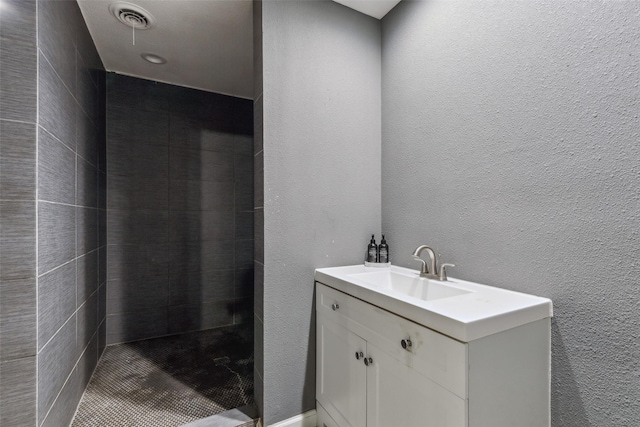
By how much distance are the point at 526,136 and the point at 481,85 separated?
0.34 m

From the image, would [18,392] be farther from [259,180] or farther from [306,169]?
[306,169]

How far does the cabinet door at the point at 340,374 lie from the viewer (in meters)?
1.25

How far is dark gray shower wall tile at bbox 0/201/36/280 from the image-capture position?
3.60 ft

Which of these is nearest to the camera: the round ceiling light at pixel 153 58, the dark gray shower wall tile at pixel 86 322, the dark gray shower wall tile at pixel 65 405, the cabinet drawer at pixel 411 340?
the cabinet drawer at pixel 411 340

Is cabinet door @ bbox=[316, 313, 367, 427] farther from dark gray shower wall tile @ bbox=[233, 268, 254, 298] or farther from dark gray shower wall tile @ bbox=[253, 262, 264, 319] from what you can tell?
dark gray shower wall tile @ bbox=[233, 268, 254, 298]

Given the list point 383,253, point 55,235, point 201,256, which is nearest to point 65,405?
point 55,235

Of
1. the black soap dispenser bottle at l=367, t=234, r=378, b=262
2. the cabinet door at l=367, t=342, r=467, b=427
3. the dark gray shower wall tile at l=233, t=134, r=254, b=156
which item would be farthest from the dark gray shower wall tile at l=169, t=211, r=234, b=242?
the cabinet door at l=367, t=342, r=467, b=427

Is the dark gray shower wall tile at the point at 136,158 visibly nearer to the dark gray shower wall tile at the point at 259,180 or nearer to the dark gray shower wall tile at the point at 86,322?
the dark gray shower wall tile at the point at 86,322

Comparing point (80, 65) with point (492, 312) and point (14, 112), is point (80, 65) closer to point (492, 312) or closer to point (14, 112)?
point (14, 112)

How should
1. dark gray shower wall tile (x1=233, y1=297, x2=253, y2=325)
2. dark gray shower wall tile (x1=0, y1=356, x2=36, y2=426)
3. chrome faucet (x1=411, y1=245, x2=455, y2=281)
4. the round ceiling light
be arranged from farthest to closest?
dark gray shower wall tile (x1=233, y1=297, x2=253, y2=325) → the round ceiling light → chrome faucet (x1=411, y1=245, x2=455, y2=281) → dark gray shower wall tile (x1=0, y1=356, x2=36, y2=426)

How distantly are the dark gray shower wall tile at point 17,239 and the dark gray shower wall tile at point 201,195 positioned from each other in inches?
64.8

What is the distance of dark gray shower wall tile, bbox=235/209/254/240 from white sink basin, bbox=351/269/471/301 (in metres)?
1.84

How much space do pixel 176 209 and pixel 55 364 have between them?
1.65 meters

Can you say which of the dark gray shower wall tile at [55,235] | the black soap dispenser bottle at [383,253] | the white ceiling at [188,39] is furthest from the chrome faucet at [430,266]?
the dark gray shower wall tile at [55,235]
